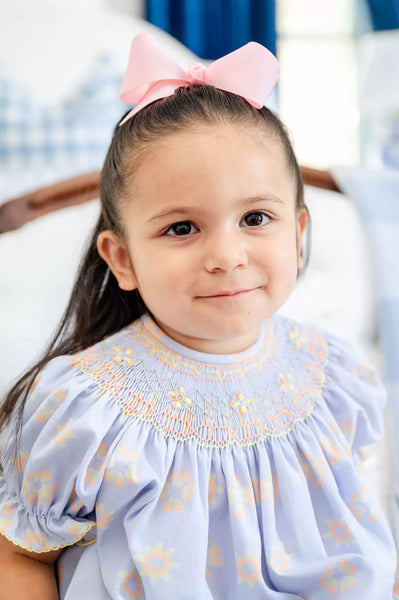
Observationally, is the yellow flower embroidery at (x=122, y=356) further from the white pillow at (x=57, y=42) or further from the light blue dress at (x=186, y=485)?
the white pillow at (x=57, y=42)

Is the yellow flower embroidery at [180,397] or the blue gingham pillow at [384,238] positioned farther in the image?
the blue gingham pillow at [384,238]

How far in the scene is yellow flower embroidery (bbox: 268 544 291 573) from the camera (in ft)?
3.01

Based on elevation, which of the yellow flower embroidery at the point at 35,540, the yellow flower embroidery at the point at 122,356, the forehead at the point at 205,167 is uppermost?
the forehead at the point at 205,167

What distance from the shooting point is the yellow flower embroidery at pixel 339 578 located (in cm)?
93

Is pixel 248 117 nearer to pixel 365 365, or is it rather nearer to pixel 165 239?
pixel 165 239

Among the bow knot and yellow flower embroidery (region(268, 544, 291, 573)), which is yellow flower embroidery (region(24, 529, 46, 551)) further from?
the bow knot

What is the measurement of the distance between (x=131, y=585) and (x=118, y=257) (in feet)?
1.61

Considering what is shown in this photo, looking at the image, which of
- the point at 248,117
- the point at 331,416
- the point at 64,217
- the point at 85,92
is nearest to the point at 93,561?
the point at 331,416

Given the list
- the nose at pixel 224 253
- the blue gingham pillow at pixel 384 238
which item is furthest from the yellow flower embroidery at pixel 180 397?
the blue gingham pillow at pixel 384 238

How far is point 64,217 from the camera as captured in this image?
1666 mm

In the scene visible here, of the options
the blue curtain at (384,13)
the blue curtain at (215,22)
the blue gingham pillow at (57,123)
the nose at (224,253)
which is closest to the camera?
the nose at (224,253)

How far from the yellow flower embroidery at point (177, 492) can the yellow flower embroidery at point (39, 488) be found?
0.53 feet

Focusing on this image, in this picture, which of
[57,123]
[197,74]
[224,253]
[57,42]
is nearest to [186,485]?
[224,253]

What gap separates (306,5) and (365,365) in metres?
2.89
